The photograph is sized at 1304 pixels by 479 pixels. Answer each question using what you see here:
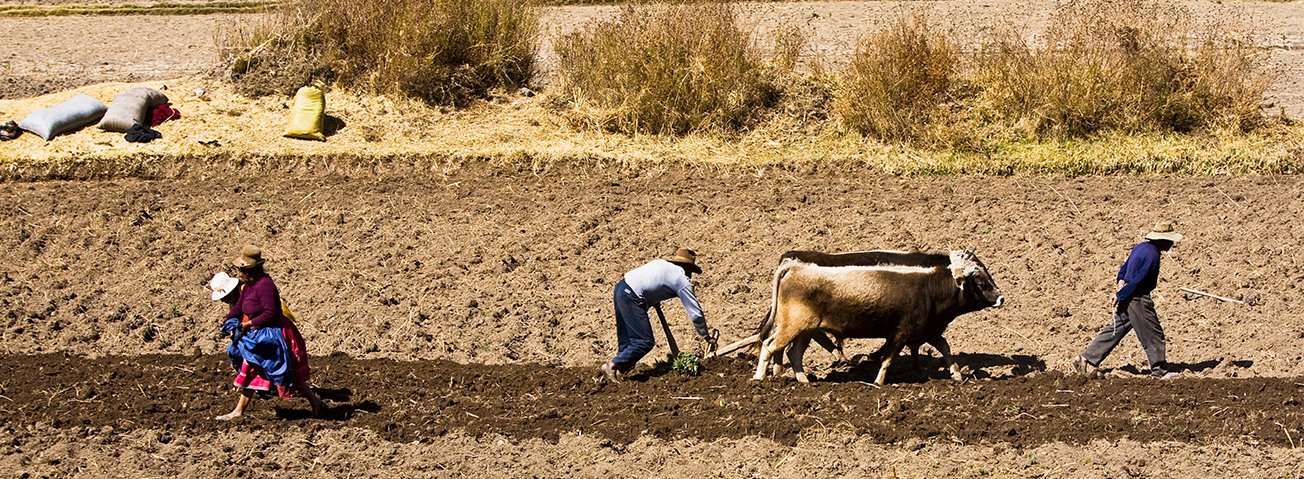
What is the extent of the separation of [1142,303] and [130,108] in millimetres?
12540

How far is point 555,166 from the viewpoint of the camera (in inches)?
604

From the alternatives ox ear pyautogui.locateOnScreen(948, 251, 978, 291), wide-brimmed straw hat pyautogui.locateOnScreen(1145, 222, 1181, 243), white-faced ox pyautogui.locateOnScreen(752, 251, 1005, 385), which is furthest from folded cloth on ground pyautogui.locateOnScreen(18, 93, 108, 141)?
wide-brimmed straw hat pyautogui.locateOnScreen(1145, 222, 1181, 243)

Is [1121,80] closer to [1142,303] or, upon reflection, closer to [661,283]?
[1142,303]

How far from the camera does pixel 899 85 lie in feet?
54.1

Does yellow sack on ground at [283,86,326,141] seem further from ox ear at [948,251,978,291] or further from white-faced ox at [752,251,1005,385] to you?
ox ear at [948,251,978,291]

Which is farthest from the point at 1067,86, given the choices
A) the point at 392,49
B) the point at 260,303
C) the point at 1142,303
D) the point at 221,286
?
the point at 221,286

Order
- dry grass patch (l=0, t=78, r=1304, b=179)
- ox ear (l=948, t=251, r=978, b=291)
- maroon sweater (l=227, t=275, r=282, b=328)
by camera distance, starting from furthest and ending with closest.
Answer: dry grass patch (l=0, t=78, r=1304, b=179), ox ear (l=948, t=251, r=978, b=291), maroon sweater (l=227, t=275, r=282, b=328)

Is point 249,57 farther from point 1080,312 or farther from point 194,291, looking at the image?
point 1080,312

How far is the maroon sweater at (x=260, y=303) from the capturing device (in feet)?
28.9

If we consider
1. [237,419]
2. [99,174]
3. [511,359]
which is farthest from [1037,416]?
[99,174]

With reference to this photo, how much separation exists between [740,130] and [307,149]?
5.59m

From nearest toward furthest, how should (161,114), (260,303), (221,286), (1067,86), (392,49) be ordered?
1. (260,303)
2. (221,286)
3. (1067,86)
4. (161,114)
5. (392,49)

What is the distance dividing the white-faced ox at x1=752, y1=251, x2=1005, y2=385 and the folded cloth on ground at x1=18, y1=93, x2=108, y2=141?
10398mm

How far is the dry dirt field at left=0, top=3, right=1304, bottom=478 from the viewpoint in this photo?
349 inches
